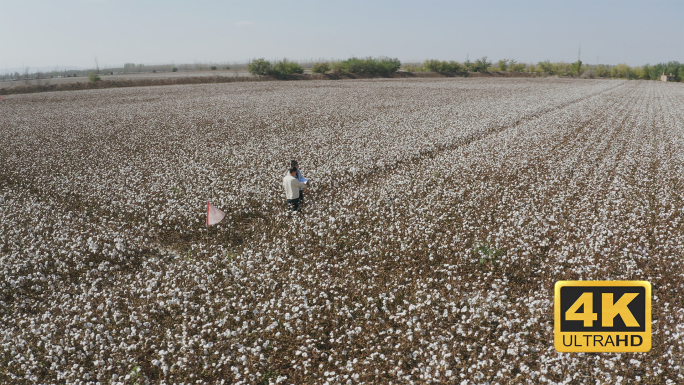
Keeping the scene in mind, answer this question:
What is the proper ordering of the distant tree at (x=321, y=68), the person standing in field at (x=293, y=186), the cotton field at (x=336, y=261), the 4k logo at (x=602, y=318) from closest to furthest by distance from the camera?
the 4k logo at (x=602, y=318) → the cotton field at (x=336, y=261) → the person standing in field at (x=293, y=186) → the distant tree at (x=321, y=68)

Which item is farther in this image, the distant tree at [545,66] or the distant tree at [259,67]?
the distant tree at [545,66]

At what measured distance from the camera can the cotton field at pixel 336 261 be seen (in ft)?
21.4

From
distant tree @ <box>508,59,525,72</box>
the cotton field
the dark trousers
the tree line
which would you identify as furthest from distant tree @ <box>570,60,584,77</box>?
the dark trousers

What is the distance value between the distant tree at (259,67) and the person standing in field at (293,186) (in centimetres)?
8163

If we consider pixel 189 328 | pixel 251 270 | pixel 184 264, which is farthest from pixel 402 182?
pixel 189 328

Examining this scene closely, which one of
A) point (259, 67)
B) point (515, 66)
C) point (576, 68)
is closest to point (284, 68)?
point (259, 67)

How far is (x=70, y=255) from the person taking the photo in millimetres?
10273

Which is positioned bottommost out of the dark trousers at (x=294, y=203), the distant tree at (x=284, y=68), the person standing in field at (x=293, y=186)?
the dark trousers at (x=294, y=203)

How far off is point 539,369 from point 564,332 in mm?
879

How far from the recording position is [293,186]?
11.9 m

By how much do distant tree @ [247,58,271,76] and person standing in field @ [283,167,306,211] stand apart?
268 ft

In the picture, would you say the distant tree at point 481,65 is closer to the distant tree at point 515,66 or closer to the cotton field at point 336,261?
the distant tree at point 515,66

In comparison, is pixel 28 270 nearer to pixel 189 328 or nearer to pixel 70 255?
pixel 70 255

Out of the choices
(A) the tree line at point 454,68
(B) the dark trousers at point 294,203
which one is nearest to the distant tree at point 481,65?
(A) the tree line at point 454,68
